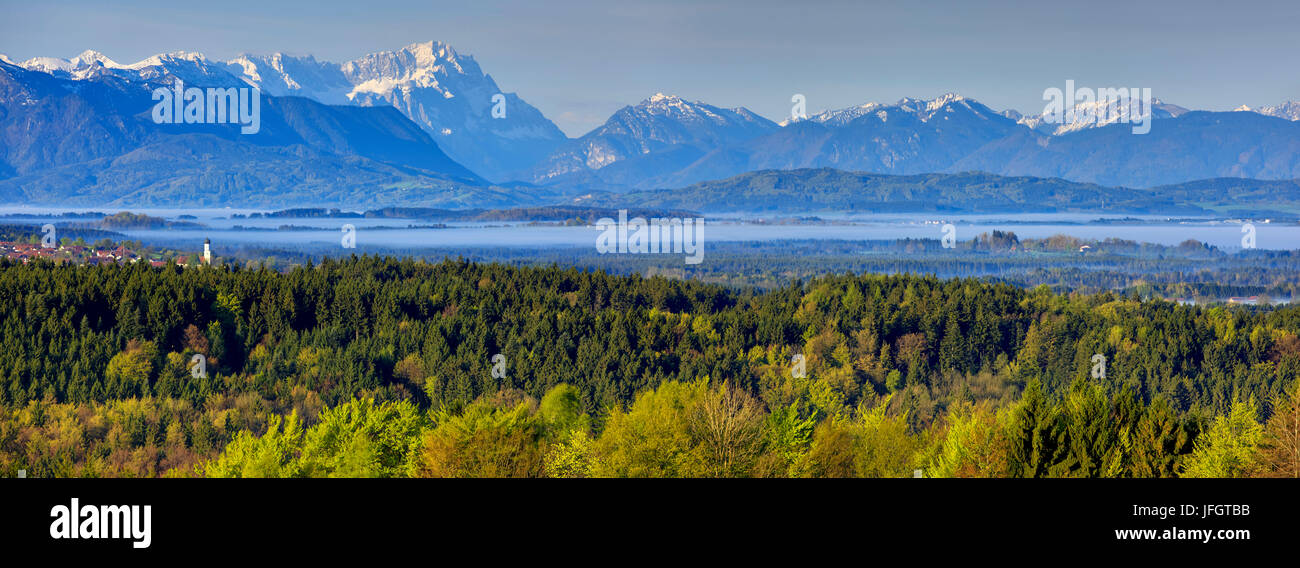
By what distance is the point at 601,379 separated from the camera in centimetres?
14038

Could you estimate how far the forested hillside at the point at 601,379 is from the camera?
2240 inches
